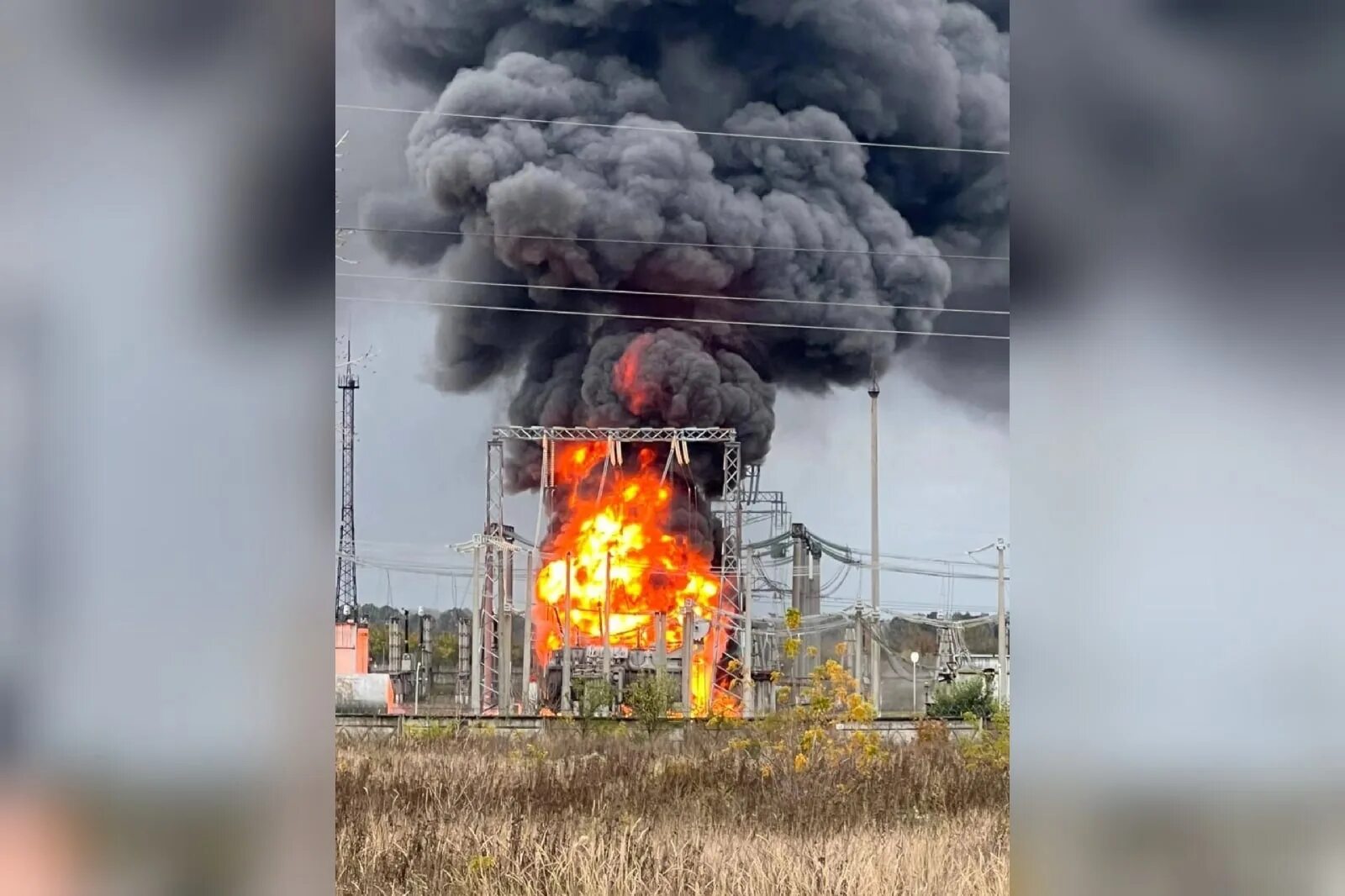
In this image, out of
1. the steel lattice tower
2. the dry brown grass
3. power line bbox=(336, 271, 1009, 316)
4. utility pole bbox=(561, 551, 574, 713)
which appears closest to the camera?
the dry brown grass

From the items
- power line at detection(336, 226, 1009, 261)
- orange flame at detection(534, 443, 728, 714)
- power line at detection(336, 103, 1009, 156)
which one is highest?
power line at detection(336, 103, 1009, 156)

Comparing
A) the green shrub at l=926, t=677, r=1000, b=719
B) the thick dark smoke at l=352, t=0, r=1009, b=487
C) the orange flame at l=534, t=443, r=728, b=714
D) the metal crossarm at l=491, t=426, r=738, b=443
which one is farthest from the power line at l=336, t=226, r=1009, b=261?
the green shrub at l=926, t=677, r=1000, b=719

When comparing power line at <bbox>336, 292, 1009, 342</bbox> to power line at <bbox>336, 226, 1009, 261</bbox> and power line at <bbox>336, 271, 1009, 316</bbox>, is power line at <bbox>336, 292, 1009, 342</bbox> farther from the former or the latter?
power line at <bbox>336, 226, 1009, 261</bbox>

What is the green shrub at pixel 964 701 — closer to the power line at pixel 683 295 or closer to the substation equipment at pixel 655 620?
the substation equipment at pixel 655 620

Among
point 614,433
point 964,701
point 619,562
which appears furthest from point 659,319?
point 964,701
